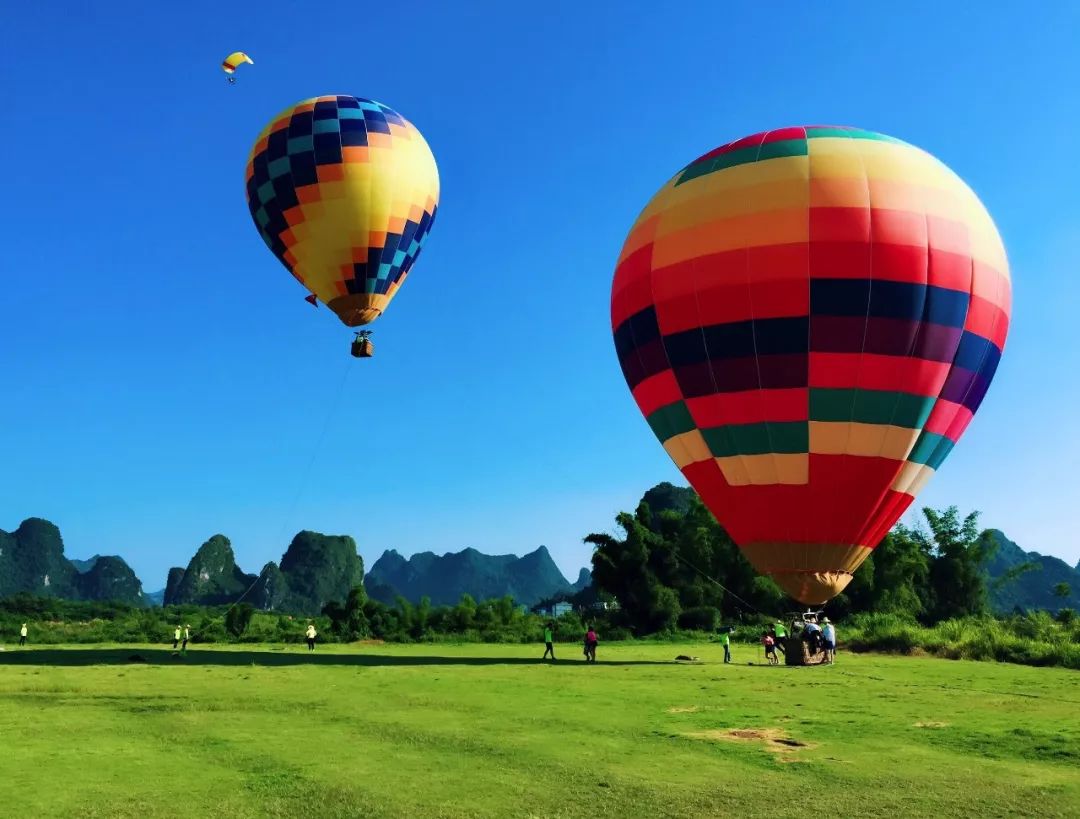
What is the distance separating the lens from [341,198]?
26.1m

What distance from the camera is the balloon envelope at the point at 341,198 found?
1035 inches

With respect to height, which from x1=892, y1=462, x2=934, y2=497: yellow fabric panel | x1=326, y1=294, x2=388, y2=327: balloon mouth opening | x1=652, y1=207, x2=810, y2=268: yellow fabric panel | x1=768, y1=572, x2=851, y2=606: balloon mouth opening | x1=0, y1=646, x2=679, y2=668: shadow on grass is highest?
x1=326, y1=294, x2=388, y2=327: balloon mouth opening

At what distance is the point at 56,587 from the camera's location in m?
148

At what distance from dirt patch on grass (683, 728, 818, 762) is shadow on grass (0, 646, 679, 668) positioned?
11100mm

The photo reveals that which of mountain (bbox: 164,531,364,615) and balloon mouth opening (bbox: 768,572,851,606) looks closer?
balloon mouth opening (bbox: 768,572,851,606)

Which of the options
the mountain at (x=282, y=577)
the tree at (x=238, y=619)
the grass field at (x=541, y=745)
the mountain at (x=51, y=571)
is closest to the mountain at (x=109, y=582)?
the mountain at (x=51, y=571)

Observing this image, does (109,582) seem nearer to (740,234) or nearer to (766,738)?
(740,234)

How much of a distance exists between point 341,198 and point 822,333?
15.7m

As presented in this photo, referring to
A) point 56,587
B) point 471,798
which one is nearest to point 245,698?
point 471,798

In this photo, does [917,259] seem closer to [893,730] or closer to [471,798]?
[893,730]

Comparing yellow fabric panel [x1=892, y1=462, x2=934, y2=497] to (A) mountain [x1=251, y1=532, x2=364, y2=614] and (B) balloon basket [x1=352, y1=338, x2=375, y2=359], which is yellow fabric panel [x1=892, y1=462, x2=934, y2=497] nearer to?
(B) balloon basket [x1=352, y1=338, x2=375, y2=359]

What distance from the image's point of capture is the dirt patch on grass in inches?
384

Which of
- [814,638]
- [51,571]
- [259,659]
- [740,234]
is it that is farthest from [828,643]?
[51,571]

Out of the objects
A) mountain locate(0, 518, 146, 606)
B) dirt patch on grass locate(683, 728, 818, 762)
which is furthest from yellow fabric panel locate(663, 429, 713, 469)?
mountain locate(0, 518, 146, 606)
